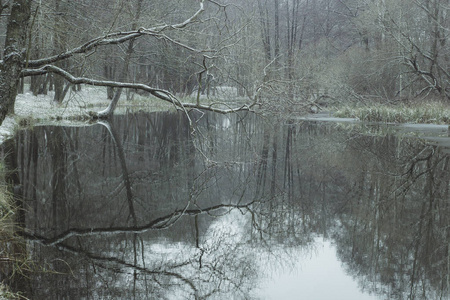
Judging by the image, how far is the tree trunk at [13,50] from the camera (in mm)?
5355

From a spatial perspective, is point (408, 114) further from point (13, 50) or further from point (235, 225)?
point (13, 50)

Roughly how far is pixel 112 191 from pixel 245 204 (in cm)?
207

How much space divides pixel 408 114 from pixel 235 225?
1413 centimetres

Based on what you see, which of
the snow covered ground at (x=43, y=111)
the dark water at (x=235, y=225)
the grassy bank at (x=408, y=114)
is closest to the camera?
the dark water at (x=235, y=225)

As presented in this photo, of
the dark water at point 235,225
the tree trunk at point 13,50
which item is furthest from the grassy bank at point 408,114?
the tree trunk at point 13,50

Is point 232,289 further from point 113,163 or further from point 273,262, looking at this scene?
point 113,163

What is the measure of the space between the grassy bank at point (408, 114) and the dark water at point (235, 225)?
22.8 ft

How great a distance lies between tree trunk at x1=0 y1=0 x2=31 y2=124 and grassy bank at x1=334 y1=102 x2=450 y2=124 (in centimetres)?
1450

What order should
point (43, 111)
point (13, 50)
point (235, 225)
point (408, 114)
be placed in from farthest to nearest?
point (43, 111) < point (408, 114) < point (13, 50) < point (235, 225)

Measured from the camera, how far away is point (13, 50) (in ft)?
17.7

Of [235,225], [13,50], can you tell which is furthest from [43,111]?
[235,225]

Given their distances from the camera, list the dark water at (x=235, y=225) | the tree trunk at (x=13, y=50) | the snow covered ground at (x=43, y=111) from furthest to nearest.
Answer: the snow covered ground at (x=43, y=111), the tree trunk at (x=13, y=50), the dark water at (x=235, y=225)

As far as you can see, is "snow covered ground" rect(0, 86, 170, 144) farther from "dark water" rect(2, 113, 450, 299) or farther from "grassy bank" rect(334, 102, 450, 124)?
"grassy bank" rect(334, 102, 450, 124)

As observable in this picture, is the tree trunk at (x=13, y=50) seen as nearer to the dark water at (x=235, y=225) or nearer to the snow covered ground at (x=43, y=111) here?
the dark water at (x=235, y=225)
